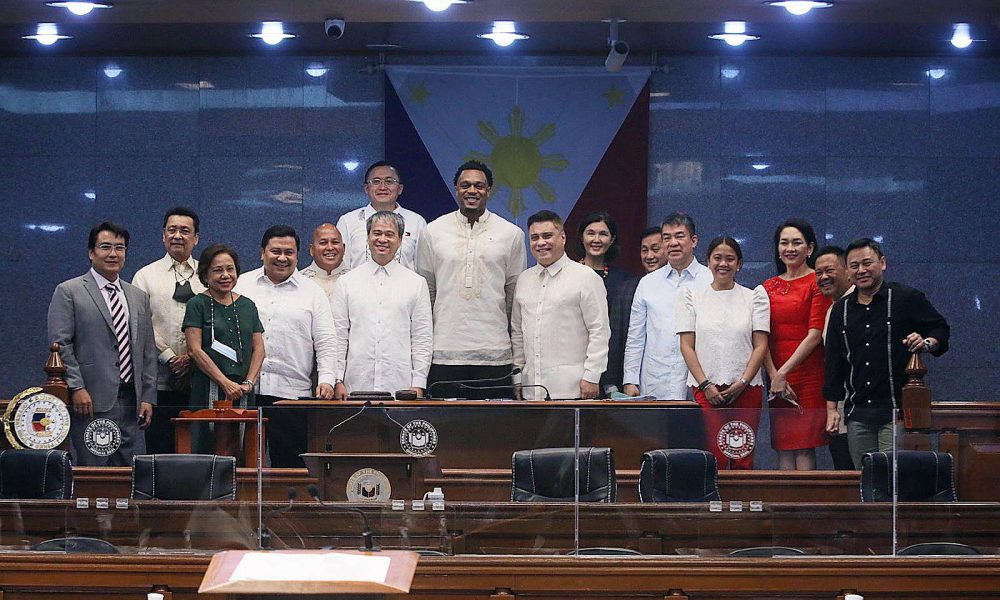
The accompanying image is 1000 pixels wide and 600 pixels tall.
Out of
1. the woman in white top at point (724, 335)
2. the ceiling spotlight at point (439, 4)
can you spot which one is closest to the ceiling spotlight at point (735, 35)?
the ceiling spotlight at point (439, 4)

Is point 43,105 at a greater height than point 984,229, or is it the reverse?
point 43,105

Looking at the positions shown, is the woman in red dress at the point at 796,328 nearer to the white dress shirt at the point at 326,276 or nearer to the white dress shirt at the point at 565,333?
the white dress shirt at the point at 565,333

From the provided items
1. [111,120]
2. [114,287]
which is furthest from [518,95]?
[114,287]

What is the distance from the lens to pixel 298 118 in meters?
9.38

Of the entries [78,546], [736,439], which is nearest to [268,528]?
[78,546]

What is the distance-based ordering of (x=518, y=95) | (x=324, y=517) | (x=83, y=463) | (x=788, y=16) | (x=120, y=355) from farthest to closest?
(x=518, y=95) < (x=788, y=16) < (x=120, y=355) < (x=83, y=463) < (x=324, y=517)

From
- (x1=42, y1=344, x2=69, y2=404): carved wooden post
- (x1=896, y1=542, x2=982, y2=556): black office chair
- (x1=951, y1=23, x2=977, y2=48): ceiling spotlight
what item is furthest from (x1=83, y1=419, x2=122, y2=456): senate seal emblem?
(x1=951, y1=23, x2=977, y2=48): ceiling spotlight

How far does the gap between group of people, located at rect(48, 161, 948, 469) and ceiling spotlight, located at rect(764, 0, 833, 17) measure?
1.48m

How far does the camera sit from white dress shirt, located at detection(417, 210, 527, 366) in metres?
6.80

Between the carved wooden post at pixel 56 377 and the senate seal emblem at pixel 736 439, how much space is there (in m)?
2.84

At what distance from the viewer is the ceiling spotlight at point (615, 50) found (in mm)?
8016

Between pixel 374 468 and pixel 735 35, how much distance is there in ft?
15.4

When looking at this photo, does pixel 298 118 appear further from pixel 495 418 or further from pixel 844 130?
pixel 495 418

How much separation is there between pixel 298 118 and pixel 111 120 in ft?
4.15
